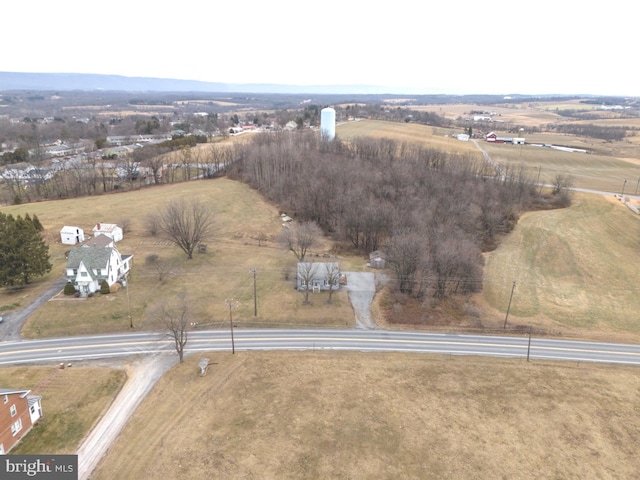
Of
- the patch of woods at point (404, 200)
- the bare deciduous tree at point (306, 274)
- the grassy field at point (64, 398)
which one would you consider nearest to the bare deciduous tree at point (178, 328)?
the grassy field at point (64, 398)

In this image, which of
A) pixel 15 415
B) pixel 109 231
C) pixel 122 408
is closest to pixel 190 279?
pixel 109 231

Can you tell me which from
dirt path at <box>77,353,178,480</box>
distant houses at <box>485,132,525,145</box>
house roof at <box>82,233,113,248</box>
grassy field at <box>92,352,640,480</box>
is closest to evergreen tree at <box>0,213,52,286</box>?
house roof at <box>82,233,113,248</box>

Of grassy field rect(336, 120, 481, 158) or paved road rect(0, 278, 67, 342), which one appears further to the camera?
grassy field rect(336, 120, 481, 158)

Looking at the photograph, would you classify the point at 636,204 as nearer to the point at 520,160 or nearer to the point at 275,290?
the point at 520,160

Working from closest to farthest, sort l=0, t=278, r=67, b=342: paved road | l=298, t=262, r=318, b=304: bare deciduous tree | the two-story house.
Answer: the two-story house → l=0, t=278, r=67, b=342: paved road → l=298, t=262, r=318, b=304: bare deciduous tree

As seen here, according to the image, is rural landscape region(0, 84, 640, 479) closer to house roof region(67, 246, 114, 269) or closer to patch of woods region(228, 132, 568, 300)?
patch of woods region(228, 132, 568, 300)

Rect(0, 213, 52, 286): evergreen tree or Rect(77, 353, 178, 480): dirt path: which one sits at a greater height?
Rect(0, 213, 52, 286): evergreen tree
